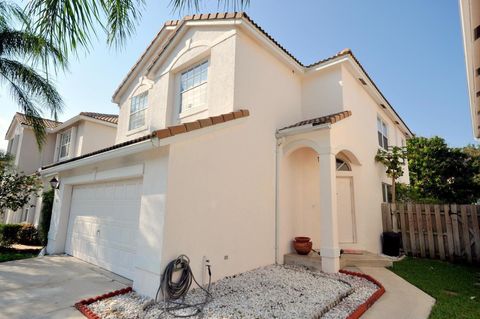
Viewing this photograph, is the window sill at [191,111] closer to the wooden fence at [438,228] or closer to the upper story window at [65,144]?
the wooden fence at [438,228]

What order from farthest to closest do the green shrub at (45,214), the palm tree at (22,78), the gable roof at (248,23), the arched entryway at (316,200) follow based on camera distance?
the green shrub at (45,214) → the palm tree at (22,78) → the gable roof at (248,23) → the arched entryway at (316,200)

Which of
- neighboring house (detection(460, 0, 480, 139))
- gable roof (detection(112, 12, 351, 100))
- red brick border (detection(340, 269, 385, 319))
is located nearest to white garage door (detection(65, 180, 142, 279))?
red brick border (detection(340, 269, 385, 319))

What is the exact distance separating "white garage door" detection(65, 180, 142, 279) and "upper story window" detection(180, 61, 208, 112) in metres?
3.97

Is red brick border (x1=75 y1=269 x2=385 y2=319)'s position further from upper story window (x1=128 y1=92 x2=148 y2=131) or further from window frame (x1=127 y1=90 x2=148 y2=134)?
upper story window (x1=128 y1=92 x2=148 y2=131)

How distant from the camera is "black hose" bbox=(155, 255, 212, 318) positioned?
531cm

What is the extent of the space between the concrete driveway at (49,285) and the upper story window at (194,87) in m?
6.35

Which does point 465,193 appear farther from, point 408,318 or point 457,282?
point 408,318

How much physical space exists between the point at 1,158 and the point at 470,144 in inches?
2009

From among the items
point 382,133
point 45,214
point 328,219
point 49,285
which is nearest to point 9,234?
point 45,214

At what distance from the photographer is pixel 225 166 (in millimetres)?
7426

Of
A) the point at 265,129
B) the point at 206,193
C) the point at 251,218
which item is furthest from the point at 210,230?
the point at 265,129

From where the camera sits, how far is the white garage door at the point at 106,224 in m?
7.42

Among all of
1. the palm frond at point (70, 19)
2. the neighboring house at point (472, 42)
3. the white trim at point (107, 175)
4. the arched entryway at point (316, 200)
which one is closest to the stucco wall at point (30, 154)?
the white trim at point (107, 175)

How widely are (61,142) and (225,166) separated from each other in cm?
1790
